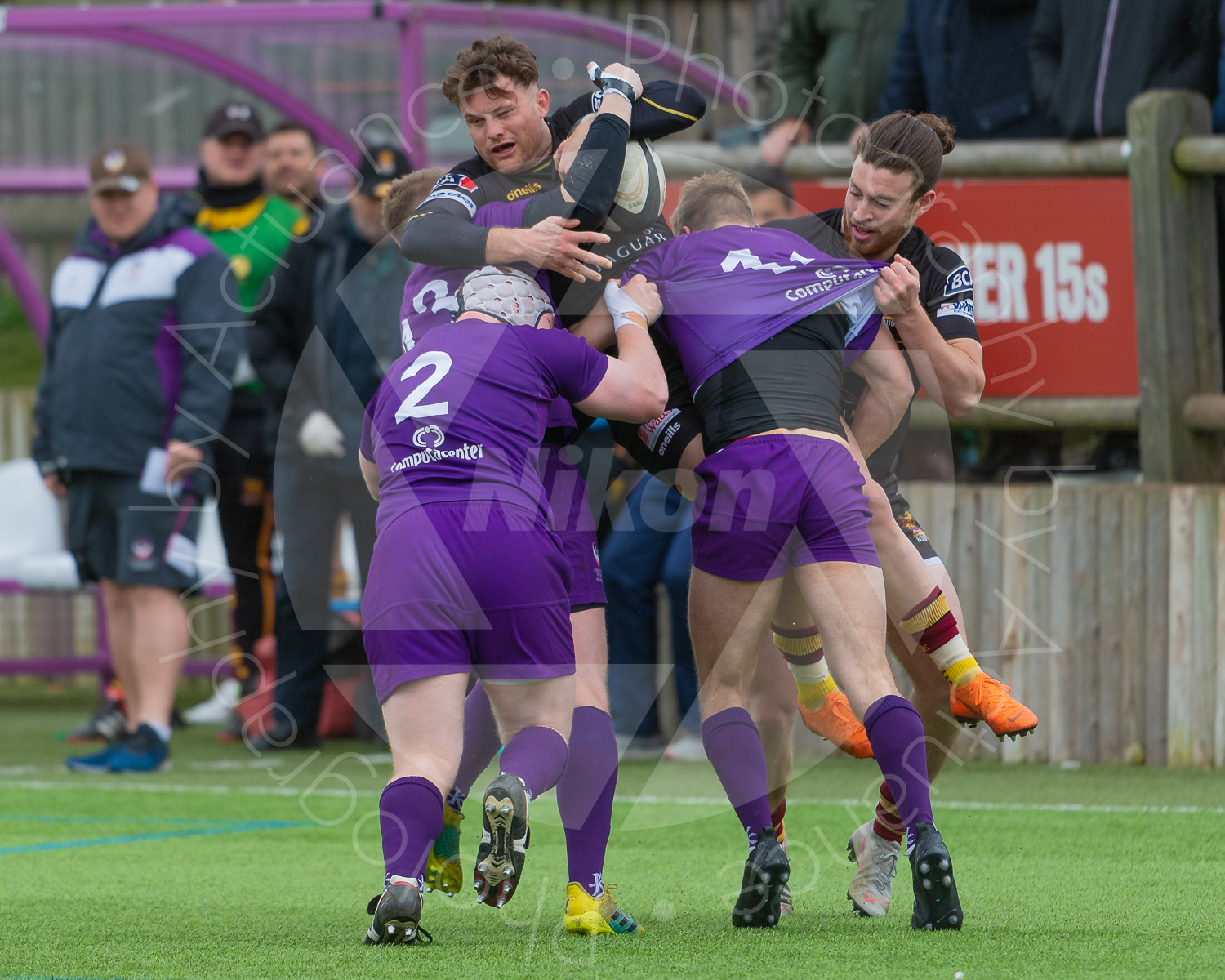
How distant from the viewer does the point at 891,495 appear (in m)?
4.85

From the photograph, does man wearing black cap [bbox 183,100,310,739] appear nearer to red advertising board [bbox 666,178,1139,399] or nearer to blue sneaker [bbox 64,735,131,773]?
blue sneaker [bbox 64,735,131,773]

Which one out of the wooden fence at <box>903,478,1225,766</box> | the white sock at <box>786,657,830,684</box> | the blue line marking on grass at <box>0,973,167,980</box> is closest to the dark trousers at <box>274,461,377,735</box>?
the wooden fence at <box>903,478,1225,766</box>

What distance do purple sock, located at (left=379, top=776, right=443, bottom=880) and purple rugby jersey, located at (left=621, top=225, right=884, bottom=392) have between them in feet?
4.16

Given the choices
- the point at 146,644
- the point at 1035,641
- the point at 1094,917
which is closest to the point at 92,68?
the point at 146,644

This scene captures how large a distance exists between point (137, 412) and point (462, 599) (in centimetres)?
419

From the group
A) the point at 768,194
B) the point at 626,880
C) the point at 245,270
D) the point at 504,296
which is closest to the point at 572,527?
the point at 504,296

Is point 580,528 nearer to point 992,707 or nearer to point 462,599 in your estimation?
point 462,599

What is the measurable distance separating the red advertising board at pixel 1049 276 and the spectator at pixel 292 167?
10.6 feet

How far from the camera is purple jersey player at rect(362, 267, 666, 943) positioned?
3.95m

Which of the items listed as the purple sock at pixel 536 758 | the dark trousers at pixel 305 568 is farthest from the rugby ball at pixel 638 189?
the dark trousers at pixel 305 568

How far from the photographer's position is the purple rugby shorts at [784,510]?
4.23 m

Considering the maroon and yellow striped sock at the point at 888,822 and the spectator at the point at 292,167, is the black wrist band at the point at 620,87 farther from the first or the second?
the spectator at the point at 292,167

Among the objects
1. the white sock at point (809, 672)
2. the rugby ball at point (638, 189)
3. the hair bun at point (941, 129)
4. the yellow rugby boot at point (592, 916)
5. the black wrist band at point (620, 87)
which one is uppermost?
the black wrist band at point (620, 87)

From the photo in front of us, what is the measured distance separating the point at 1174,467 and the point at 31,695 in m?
7.41
